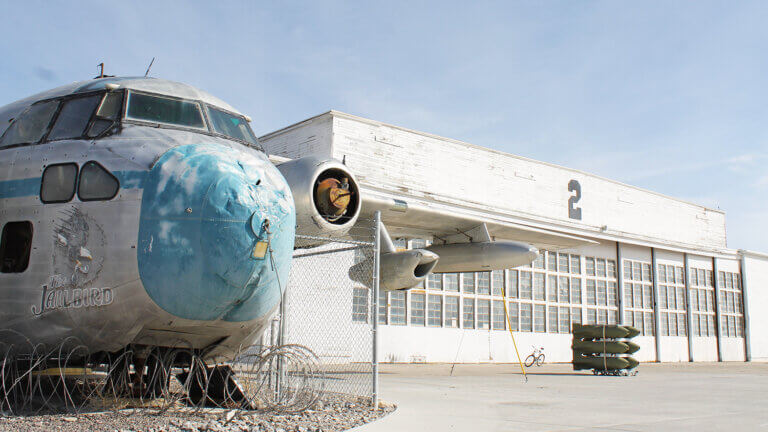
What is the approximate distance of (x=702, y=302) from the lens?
34.8 meters

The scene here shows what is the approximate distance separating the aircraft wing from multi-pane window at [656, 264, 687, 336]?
20833 mm

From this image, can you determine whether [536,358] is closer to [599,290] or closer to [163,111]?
[599,290]

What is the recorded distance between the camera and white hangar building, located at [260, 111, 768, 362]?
22.8 m

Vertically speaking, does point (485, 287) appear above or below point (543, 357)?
above

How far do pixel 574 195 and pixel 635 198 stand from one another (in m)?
4.91

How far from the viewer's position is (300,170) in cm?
853

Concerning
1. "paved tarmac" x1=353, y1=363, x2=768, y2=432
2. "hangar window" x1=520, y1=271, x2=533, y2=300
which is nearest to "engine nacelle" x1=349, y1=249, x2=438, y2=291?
"paved tarmac" x1=353, y1=363, x2=768, y2=432

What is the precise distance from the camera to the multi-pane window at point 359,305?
2162 cm

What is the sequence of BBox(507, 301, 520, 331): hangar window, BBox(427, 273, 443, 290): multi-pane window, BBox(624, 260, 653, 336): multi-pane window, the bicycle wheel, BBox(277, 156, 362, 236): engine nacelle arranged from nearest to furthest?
1. BBox(277, 156, 362, 236): engine nacelle
2. BBox(427, 273, 443, 290): multi-pane window
3. the bicycle wheel
4. BBox(507, 301, 520, 331): hangar window
5. BBox(624, 260, 653, 336): multi-pane window

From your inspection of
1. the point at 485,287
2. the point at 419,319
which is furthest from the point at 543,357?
the point at 419,319

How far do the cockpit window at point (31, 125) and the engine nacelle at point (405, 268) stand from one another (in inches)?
244

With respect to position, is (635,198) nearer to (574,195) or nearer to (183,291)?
(574,195)

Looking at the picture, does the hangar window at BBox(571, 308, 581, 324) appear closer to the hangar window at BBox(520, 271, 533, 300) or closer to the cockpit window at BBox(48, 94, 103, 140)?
the hangar window at BBox(520, 271, 533, 300)

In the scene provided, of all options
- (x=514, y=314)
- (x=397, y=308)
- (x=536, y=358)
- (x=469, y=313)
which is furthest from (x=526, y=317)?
(x=397, y=308)
